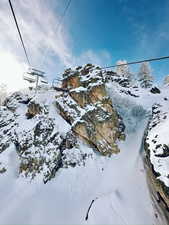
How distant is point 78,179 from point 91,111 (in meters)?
7.24

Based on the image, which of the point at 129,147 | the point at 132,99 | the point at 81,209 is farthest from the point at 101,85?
the point at 81,209

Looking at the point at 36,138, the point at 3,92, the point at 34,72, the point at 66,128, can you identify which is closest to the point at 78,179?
the point at 66,128

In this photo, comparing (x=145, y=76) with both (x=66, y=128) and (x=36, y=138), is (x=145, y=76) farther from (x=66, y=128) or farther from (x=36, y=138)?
(x=36, y=138)

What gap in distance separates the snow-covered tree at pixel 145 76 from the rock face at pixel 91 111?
14786mm

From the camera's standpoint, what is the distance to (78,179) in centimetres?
1366

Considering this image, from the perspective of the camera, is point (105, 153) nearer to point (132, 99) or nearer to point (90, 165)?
point (90, 165)

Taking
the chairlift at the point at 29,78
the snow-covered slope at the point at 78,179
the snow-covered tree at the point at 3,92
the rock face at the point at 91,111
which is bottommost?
the snow-covered slope at the point at 78,179

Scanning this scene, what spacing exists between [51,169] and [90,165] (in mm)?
3711

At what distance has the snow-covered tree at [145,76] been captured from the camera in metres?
30.1

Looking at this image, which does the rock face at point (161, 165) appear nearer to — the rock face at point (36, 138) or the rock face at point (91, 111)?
the rock face at point (91, 111)

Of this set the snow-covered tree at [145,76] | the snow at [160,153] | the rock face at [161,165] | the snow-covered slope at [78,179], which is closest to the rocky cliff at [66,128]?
the snow-covered slope at [78,179]

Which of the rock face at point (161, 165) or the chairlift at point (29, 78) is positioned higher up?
the chairlift at point (29, 78)

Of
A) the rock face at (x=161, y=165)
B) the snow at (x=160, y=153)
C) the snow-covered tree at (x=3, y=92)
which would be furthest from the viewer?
the snow-covered tree at (x=3, y=92)

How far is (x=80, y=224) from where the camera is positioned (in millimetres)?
9625
